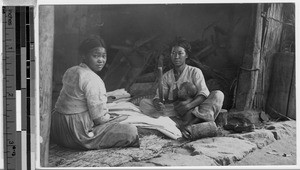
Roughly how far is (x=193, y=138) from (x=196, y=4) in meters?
1.88

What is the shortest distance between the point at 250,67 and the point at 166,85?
1.22 m

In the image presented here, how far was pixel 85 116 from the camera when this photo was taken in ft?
20.2

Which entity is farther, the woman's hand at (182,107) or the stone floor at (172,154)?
the woman's hand at (182,107)

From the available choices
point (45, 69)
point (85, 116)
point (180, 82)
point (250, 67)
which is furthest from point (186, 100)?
point (45, 69)

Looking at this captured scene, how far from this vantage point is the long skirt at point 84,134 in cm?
614

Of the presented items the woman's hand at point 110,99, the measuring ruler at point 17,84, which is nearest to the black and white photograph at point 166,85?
the woman's hand at point 110,99

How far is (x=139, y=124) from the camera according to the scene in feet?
20.4

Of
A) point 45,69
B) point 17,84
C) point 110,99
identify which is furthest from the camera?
point 110,99

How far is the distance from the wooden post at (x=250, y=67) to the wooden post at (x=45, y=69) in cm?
264

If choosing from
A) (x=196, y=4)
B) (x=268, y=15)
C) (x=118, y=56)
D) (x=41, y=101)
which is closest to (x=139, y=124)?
(x=118, y=56)

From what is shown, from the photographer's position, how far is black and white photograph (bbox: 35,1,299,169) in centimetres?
613

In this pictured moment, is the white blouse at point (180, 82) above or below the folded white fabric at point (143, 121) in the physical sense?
above

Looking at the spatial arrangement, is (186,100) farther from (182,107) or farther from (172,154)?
(172,154)

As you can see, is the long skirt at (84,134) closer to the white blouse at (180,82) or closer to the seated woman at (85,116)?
the seated woman at (85,116)
